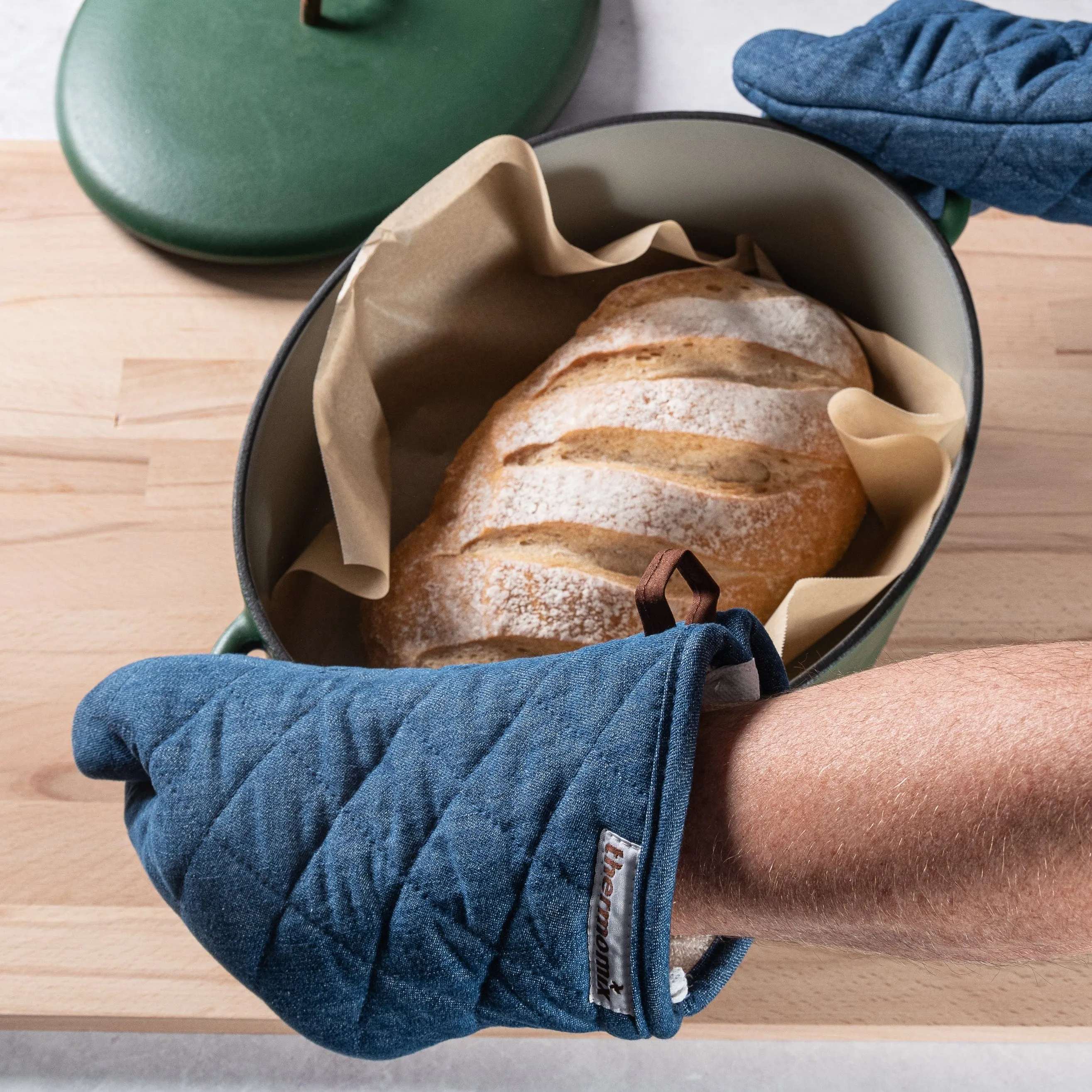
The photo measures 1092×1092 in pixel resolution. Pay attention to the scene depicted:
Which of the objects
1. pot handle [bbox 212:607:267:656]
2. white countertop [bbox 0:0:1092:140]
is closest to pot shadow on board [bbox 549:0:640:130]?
white countertop [bbox 0:0:1092:140]

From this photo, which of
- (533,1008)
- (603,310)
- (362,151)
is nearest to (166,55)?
(362,151)

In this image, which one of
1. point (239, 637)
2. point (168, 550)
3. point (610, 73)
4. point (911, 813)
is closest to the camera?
point (911, 813)

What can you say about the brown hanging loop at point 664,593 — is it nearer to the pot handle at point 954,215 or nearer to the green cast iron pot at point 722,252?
the green cast iron pot at point 722,252

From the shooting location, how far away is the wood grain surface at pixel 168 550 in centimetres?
44

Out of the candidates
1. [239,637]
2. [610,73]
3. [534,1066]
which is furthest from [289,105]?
[534,1066]

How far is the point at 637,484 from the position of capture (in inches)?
17.5

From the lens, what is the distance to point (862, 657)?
0.40m

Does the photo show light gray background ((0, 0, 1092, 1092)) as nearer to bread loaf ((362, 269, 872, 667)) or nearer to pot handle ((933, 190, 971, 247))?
bread loaf ((362, 269, 872, 667))

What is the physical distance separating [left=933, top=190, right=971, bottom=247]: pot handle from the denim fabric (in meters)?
0.28

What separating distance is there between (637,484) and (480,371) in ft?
0.45

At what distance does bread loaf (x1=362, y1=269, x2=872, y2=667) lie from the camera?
0.44 m

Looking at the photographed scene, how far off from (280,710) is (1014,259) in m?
0.47

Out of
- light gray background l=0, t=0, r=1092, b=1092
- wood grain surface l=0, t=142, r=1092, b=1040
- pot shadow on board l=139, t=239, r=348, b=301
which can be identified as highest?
pot shadow on board l=139, t=239, r=348, b=301

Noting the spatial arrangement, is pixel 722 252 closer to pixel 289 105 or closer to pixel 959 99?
pixel 959 99
